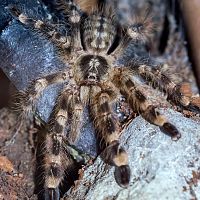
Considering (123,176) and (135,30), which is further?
(135,30)

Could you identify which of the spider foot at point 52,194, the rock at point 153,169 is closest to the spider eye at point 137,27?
the rock at point 153,169

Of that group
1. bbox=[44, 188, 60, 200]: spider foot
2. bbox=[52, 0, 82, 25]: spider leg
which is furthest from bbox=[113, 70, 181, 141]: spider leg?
bbox=[44, 188, 60, 200]: spider foot

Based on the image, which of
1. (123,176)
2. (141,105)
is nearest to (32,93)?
(141,105)

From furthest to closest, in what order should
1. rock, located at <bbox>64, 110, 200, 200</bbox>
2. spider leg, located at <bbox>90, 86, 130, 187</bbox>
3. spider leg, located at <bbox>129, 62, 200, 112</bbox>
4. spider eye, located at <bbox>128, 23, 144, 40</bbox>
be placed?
spider eye, located at <bbox>128, 23, 144, 40</bbox> < spider leg, located at <bbox>129, 62, 200, 112</bbox> < spider leg, located at <bbox>90, 86, 130, 187</bbox> < rock, located at <bbox>64, 110, 200, 200</bbox>

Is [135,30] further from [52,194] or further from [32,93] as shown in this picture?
[52,194]

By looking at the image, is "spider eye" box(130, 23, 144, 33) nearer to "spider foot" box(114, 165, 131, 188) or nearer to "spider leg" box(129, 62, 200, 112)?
"spider leg" box(129, 62, 200, 112)

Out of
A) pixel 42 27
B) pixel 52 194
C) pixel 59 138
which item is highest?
pixel 42 27

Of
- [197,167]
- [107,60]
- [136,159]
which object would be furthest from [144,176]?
[107,60]
